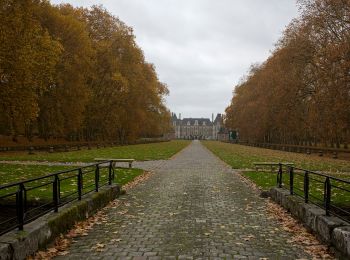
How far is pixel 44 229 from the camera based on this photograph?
270 inches

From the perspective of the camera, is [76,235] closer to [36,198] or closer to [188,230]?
[188,230]

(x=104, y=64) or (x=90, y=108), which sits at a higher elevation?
(x=104, y=64)

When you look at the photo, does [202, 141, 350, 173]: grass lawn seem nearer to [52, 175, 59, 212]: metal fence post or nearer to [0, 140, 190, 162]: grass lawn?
[0, 140, 190, 162]: grass lawn

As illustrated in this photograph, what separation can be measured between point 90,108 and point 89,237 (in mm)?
45955

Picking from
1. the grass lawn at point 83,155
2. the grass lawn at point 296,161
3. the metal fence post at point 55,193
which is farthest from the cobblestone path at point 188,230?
the grass lawn at point 83,155

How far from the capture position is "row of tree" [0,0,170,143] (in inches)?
1026

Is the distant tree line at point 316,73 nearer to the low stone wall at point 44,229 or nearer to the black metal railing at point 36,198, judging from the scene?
the black metal railing at point 36,198

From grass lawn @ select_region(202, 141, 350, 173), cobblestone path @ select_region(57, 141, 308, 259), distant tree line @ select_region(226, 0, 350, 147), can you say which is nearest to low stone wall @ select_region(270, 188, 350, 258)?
cobblestone path @ select_region(57, 141, 308, 259)

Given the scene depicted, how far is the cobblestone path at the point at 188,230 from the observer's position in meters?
6.73

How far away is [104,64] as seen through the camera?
53719mm

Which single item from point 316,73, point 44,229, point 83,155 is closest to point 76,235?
point 44,229

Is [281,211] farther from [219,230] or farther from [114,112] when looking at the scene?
[114,112]

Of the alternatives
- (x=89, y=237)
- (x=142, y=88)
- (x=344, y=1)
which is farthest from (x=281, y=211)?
(x=142, y=88)

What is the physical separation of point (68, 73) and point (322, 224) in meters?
37.6
